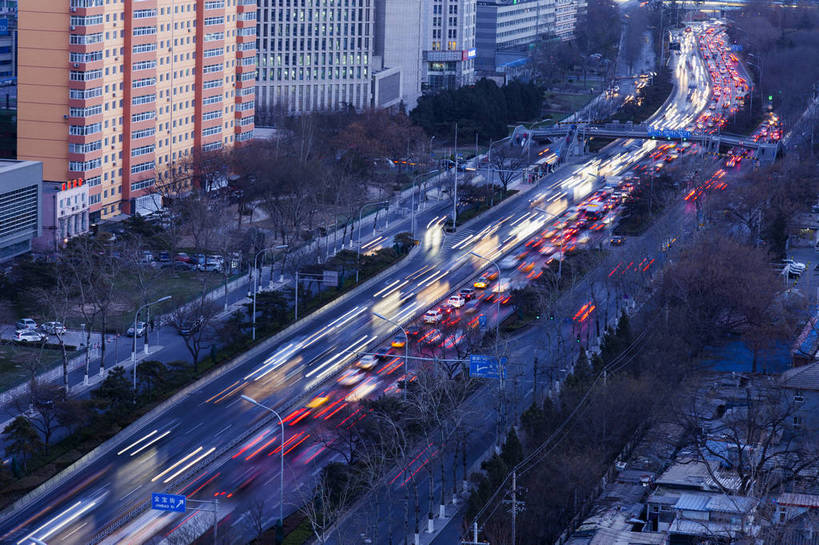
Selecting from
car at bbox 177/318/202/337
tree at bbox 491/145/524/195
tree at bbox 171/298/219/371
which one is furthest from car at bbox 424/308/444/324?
tree at bbox 491/145/524/195

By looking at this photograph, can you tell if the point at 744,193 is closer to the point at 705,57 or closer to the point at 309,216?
the point at 309,216

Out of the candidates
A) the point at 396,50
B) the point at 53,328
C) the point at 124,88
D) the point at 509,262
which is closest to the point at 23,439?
the point at 53,328

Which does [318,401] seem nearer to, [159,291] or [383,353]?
[383,353]

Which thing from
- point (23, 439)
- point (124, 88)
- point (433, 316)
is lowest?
point (23, 439)

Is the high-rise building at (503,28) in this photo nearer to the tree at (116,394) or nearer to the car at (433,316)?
the car at (433,316)

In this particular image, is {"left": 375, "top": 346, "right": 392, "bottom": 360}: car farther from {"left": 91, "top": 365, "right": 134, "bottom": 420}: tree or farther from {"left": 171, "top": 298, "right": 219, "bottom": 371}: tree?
{"left": 91, "top": 365, "right": 134, "bottom": 420}: tree

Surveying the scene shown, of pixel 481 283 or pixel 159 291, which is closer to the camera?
pixel 159 291
